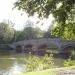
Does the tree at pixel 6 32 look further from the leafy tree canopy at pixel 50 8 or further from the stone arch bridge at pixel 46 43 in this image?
the leafy tree canopy at pixel 50 8

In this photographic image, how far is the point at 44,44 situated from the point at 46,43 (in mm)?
2057

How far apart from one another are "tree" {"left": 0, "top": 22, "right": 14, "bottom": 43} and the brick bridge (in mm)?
2235

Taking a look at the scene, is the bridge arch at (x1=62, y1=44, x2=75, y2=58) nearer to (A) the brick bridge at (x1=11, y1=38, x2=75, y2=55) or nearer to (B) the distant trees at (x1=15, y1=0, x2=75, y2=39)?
(A) the brick bridge at (x1=11, y1=38, x2=75, y2=55)

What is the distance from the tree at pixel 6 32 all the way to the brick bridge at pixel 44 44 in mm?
2235

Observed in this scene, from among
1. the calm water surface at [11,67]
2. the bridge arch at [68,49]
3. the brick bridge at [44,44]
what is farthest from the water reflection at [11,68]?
the bridge arch at [68,49]

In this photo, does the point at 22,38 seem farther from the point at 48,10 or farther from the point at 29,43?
the point at 48,10

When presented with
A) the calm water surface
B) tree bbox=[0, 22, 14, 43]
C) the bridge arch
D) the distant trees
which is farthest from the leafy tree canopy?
tree bbox=[0, 22, 14, 43]

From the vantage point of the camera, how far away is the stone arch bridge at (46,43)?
205 ft

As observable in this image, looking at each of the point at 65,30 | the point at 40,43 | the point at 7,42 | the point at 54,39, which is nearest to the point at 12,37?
the point at 7,42

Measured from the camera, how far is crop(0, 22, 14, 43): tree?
6988 centimetres

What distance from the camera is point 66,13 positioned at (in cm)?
1035

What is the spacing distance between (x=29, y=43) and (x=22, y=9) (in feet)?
195

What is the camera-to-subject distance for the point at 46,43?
216 ft

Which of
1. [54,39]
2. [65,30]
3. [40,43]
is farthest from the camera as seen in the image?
[40,43]
